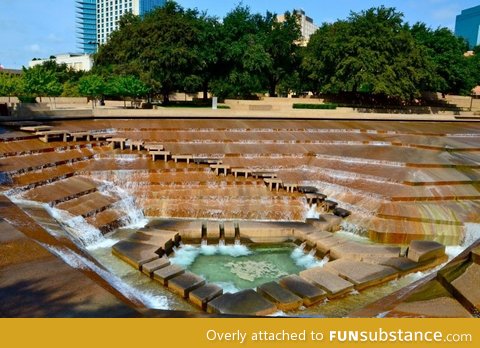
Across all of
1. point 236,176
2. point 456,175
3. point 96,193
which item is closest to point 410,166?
point 456,175

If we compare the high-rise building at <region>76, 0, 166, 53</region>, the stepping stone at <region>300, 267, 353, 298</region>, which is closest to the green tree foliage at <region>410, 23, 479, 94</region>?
the stepping stone at <region>300, 267, 353, 298</region>

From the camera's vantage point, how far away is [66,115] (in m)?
22.3

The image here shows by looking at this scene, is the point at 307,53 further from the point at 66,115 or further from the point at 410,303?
the point at 410,303

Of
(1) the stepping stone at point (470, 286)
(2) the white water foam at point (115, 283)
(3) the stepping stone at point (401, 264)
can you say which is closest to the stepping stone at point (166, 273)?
(2) the white water foam at point (115, 283)

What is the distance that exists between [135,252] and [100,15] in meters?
191

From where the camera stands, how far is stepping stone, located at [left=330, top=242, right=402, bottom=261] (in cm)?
1149

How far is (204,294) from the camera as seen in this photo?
9008 millimetres

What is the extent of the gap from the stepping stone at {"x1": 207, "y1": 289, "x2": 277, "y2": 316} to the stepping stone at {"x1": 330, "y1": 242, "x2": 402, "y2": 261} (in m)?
3.68

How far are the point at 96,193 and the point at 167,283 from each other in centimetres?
620

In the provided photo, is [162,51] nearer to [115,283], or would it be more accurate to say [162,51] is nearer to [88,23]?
[115,283]

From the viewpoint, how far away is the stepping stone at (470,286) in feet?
20.0

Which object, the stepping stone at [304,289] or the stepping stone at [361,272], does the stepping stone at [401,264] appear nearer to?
the stepping stone at [361,272]

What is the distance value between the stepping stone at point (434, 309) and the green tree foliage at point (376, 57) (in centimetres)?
3027

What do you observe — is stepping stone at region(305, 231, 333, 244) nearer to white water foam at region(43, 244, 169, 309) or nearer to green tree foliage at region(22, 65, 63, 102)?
white water foam at region(43, 244, 169, 309)
